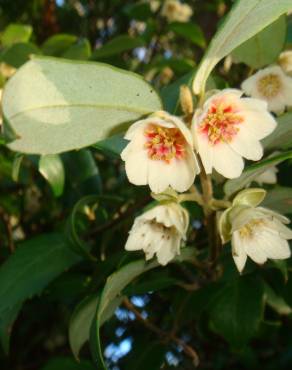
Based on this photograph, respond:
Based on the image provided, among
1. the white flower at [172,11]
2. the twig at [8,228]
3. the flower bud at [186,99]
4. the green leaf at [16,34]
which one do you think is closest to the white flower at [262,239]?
the flower bud at [186,99]

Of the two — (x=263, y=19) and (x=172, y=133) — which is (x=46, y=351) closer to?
(x=172, y=133)

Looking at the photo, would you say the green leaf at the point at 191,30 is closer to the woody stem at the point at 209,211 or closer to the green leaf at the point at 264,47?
the green leaf at the point at 264,47

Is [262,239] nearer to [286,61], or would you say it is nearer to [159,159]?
[159,159]

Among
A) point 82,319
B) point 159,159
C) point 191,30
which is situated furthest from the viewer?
point 191,30

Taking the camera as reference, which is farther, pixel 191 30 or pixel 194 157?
pixel 191 30

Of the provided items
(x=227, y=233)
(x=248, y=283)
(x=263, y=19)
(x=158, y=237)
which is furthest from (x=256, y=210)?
(x=248, y=283)

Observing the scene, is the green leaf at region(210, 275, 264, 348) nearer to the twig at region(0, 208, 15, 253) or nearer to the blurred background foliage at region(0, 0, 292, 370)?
the blurred background foliage at region(0, 0, 292, 370)

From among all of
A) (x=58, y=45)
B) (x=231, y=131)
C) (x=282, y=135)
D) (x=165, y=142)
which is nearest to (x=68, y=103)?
(x=165, y=142)

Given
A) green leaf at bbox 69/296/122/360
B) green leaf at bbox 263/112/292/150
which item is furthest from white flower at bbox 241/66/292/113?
green leaf at bbox 69/296/122/360
